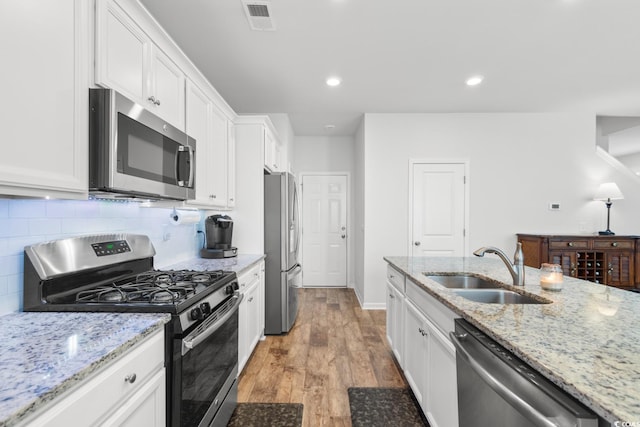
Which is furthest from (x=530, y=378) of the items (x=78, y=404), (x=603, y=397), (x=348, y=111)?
(x=348, y=111)

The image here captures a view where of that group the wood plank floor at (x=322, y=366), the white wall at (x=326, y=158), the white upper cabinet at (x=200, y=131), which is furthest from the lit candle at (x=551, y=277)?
the white wall at (x=326, y=158)

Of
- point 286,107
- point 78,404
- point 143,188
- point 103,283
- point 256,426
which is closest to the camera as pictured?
point 78,404

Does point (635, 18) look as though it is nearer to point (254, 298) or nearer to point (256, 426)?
point (254, 298)

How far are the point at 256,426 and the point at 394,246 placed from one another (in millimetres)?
2932

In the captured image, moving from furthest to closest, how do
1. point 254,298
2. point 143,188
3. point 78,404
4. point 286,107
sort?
point 286,107
point 254,298
point 143,188
point 78,404

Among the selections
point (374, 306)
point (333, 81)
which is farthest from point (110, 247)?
point (374, 306)

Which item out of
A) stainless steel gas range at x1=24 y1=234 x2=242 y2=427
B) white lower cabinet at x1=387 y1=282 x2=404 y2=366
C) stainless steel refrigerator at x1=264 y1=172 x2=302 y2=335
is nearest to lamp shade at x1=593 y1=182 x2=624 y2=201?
white lower cabinet at x1=387 y1=282 x2=404 y2=366

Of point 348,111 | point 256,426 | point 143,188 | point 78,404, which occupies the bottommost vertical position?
point 256,426

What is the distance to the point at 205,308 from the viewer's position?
143 centimetres

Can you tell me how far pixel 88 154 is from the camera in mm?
1182

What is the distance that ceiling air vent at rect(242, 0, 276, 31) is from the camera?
2.07 m

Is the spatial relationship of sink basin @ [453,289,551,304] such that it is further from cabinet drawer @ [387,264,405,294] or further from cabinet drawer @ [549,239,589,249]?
cabinet drawer @ [549,239,589,249]

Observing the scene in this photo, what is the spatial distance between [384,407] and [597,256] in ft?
11.9

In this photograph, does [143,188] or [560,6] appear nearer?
[143,188]
